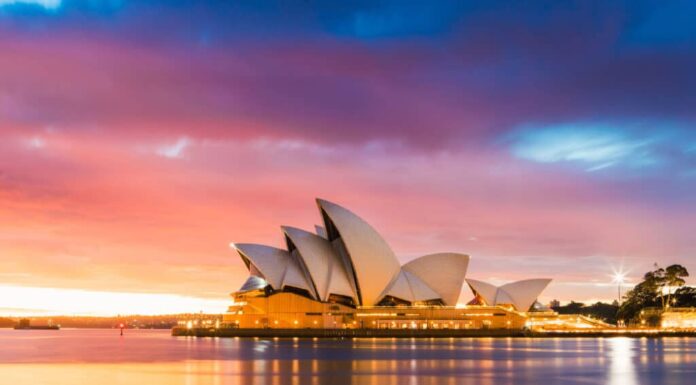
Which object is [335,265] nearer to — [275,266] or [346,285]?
[346,285]

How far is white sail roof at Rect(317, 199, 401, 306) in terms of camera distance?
316 feet

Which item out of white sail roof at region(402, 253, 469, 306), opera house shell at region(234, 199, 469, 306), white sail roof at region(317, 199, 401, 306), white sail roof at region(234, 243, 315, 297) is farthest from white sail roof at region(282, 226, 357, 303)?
white sail roof at region(402, 253, 469, 306)

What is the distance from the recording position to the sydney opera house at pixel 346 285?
9944 cm

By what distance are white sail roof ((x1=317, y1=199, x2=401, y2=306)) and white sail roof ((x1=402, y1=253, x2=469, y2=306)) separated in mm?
7092

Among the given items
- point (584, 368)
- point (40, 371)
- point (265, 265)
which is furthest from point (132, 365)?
point (265, 265)

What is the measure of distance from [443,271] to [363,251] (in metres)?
17.8

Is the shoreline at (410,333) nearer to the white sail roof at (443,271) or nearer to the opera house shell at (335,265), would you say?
the opera house shell at (335,265)

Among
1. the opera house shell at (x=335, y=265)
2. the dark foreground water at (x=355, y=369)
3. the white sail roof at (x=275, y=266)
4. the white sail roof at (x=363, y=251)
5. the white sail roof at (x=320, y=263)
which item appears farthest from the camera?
the white sail roof at (x=275, y=266)

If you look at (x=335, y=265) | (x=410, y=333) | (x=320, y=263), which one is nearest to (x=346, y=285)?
(x=335, y=265)

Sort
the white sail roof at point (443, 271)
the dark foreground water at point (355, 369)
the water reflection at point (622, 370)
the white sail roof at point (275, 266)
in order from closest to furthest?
the dark foreground water at point (355, 369)
the water reflection at point (622, 370)
the white sail roof at point (275, 266)
the white sail roof at point (443, 271)

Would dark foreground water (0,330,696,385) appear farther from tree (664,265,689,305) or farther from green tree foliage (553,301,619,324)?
green tree foliage (553,301,619,324)

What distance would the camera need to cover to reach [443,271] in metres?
112

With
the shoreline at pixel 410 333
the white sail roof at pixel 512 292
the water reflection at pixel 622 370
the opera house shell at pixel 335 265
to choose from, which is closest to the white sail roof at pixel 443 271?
the opera house shell at pixel 335 265

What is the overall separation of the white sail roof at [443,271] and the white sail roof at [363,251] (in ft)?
23.3
